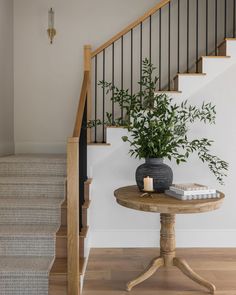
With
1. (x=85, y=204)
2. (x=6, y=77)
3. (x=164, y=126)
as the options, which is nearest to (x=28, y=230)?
(x=85, y=204)

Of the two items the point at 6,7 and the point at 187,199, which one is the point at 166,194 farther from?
the point at 6,7

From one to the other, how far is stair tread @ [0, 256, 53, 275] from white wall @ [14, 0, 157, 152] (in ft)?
7.27

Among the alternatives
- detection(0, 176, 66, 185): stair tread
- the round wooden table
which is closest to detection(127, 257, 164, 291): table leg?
the round wooden table

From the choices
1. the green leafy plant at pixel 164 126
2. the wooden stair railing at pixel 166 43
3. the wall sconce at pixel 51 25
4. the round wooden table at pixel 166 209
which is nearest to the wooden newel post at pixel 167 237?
the round wooden table at pixel 166 209

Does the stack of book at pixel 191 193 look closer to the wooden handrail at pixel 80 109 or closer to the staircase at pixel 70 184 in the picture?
the staircase at pixel 70 184

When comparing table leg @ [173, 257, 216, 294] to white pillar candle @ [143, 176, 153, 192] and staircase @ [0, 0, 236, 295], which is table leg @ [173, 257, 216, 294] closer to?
white pillar candle @ [143, 176, 153, 192]

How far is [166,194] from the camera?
294cm

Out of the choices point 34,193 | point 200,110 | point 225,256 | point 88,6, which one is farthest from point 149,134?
point 88,6

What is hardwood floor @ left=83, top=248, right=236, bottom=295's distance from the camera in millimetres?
2850

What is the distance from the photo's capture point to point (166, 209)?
2.60 m

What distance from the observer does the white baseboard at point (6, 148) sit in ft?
14.3

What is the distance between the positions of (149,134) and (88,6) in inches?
97.9

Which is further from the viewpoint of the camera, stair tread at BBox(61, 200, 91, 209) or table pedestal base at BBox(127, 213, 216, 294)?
stair tread at BBox(61, 200, 91, 209)

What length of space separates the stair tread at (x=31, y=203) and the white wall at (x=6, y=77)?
4.08 feet
